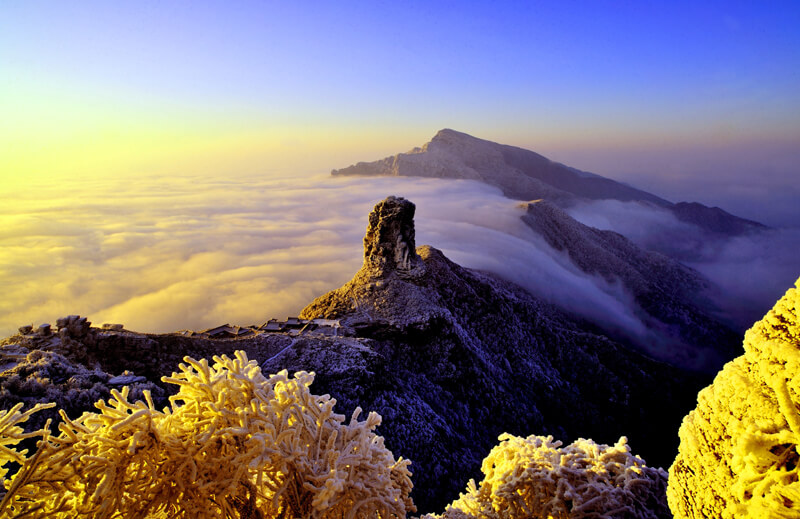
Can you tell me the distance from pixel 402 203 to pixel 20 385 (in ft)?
58.1

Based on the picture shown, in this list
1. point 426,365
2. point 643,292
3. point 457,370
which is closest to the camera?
point 426,365

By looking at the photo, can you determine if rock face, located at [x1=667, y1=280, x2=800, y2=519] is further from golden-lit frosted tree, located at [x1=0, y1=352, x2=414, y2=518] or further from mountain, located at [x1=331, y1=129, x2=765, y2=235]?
mountain, located at [x1=331, y1=129, x2=765, y2=235]

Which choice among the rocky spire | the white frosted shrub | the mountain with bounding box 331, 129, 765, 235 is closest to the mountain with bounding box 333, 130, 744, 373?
the mountain with bounding box 331, 129, 765, 235

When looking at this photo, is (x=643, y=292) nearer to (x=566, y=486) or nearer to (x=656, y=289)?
(x=656, y=289)

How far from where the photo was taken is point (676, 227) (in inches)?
5773

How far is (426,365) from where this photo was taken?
64.9ft

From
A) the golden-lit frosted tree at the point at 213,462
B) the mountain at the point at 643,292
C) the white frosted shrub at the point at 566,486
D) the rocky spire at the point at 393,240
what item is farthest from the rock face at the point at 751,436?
the mountain at the point at 643,292

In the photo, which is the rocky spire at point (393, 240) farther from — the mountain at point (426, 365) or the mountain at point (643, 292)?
the mountain at point (643, 292)

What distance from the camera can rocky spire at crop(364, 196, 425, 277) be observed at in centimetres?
2373

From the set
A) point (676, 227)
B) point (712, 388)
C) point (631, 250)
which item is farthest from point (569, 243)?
point (676, 227)

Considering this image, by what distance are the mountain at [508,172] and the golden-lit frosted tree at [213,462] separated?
134 m

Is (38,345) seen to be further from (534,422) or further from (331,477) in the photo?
(534,422)

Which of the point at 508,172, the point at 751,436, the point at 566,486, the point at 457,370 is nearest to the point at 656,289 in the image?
the point at 457,370

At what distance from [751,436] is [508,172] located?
14956cm
